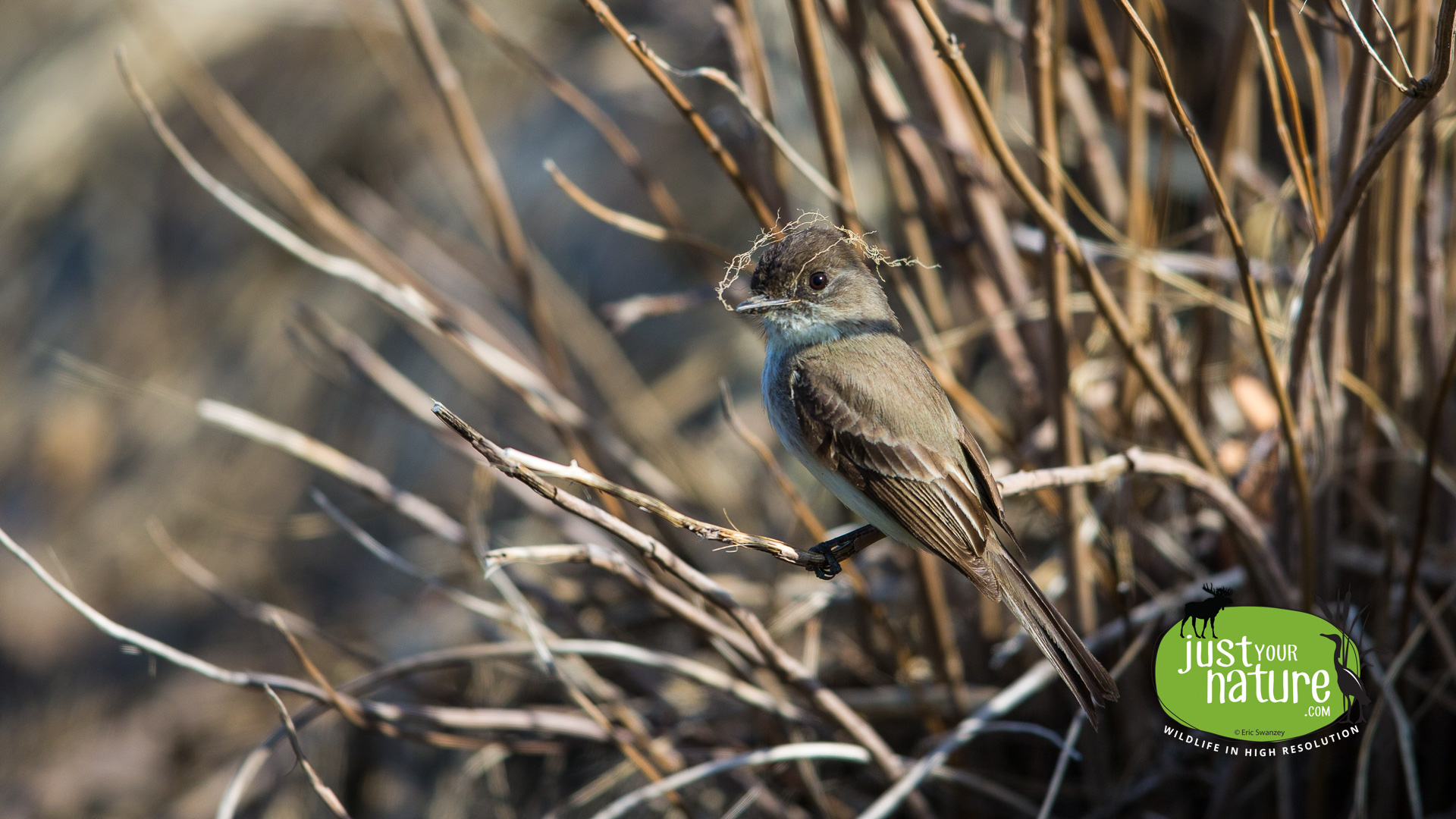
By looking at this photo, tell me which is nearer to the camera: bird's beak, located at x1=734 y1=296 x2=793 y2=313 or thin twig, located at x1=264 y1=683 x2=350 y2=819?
thin twig, located at x1=264 y1=683 x2=350 y2=819

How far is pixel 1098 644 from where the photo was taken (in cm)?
220

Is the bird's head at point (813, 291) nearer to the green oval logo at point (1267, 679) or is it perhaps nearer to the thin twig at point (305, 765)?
the green oval logo at point (1267, 679)

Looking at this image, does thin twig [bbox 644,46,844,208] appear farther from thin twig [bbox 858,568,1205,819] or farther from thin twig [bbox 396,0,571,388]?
thin twig [bbox 858,568,1205,819]

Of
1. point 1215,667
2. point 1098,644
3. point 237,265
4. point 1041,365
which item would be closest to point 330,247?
point 237,265

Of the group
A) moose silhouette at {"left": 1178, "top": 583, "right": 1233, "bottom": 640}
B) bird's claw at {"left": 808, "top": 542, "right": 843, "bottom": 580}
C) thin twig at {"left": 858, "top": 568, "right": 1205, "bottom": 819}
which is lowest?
thin twig at {"left": 858, "top": 568, "right": 1205, "bottom": 819}

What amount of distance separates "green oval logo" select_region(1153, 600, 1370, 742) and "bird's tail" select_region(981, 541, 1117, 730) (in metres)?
0.21

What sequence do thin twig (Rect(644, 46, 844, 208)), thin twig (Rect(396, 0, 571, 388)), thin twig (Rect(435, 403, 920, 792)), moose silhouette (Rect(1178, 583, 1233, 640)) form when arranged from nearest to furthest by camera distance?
1. thin twig (Rect(435, 403, 920, 792))
2. thin twig (Rect(644, 46, 844, 208))
3. moose silhouette (Rect(1178, 583, 1233, 640))
4. thin twig (Rect(396, 0, 571, 388))

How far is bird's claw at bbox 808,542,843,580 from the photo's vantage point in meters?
1.88

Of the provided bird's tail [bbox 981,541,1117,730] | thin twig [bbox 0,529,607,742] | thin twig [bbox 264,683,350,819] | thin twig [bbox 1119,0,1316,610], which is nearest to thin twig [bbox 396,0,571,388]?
thin twig [bbox 0,529,607,742]

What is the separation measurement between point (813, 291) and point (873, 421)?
1.11ft

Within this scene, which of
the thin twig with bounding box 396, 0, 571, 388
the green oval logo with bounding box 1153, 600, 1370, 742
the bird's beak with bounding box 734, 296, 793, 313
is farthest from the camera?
the thin twig with bounding box 396, 0, 571, 388

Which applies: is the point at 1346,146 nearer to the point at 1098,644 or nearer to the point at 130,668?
the point at 1098,644

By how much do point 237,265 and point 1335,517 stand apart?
3860mm

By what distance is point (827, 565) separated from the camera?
1.89 m
